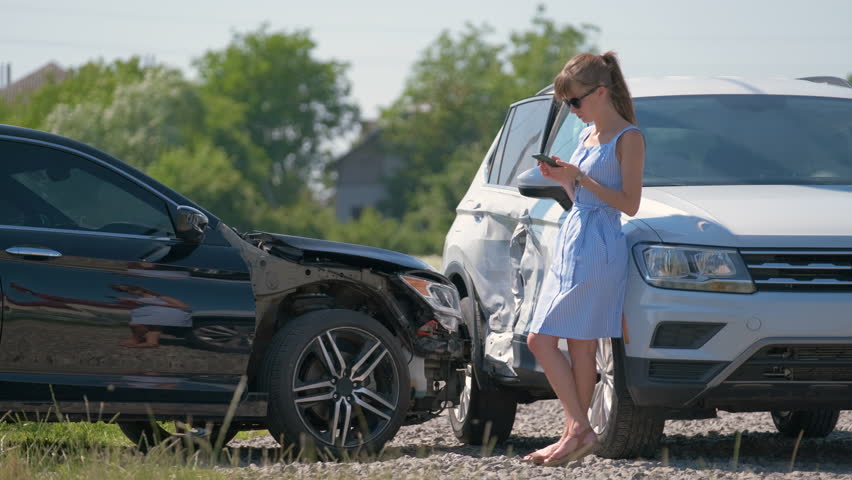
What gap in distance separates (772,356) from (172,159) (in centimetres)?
7356

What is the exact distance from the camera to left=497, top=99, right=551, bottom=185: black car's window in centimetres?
792

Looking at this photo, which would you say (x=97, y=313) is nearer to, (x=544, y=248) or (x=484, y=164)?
(x=544, y=248)

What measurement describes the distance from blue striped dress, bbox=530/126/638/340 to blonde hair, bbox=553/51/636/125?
0.14 m

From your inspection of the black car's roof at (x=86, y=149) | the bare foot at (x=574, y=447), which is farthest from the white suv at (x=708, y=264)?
the black car's roof at (x=86, y=149)

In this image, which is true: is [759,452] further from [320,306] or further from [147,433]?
[147,433]

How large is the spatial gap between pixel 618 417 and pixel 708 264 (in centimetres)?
85

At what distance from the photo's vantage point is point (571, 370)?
251 inches

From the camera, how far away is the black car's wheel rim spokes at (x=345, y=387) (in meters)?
6.90

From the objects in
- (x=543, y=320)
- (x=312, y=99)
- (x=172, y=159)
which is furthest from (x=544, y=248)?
(x=312, y=99)

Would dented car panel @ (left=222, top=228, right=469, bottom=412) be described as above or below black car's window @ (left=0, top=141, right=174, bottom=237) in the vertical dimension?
below

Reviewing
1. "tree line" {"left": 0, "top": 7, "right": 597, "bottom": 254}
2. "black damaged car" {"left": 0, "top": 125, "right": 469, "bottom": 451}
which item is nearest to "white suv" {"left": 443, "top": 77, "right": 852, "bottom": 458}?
"black damaged car" {"left": 0, "top": 125, "right": 469, "bottom": 451}

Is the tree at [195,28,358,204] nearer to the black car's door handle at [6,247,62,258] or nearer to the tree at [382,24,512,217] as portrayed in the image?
the tree at [382,24,512,217]

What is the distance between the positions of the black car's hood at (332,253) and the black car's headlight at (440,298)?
Result: 82 mm

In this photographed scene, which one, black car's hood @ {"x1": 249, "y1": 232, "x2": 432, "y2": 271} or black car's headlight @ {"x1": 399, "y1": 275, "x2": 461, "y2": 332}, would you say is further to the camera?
black car's headlight @ {"x1": 399, "y1": 275, "x2": 461, "y2": 332}
